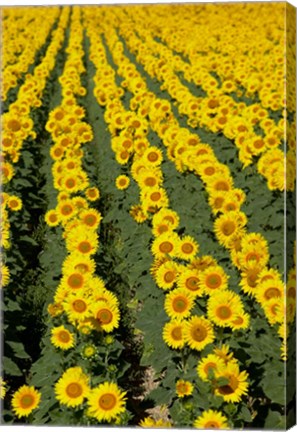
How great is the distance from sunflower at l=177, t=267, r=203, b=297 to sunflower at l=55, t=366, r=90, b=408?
71cm

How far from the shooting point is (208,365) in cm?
437

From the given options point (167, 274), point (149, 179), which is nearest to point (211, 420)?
point (167, 274)

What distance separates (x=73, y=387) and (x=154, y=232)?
1.16m

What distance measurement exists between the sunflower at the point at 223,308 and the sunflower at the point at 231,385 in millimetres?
241

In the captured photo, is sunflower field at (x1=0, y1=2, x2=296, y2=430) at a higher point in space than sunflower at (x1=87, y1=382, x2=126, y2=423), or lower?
higher

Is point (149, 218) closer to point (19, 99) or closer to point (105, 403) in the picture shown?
point (105, 403)

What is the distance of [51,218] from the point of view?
552 cm

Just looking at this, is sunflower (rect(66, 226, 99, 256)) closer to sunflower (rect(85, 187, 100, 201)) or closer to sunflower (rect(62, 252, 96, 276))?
sunflower (rect(62, 252, 96, 276))

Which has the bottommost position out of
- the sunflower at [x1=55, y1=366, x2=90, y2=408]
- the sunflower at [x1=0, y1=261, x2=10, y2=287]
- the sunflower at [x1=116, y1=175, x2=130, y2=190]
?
the sunflower at [x1=55, y1=366, x2=90, y2=408]

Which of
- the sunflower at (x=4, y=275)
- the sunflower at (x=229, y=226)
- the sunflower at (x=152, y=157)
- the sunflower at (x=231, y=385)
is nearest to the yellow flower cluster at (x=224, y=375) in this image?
the sunflower at (x=231, y=385)

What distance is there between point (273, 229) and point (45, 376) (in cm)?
151

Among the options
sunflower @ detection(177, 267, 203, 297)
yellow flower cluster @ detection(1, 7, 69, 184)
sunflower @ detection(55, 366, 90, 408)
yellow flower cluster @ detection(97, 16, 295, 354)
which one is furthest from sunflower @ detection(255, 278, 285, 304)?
yellow flower cluster @ detection(1, 7, 69, 184)

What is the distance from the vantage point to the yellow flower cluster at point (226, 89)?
5.28 meters

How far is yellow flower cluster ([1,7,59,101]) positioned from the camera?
559 centimetres
